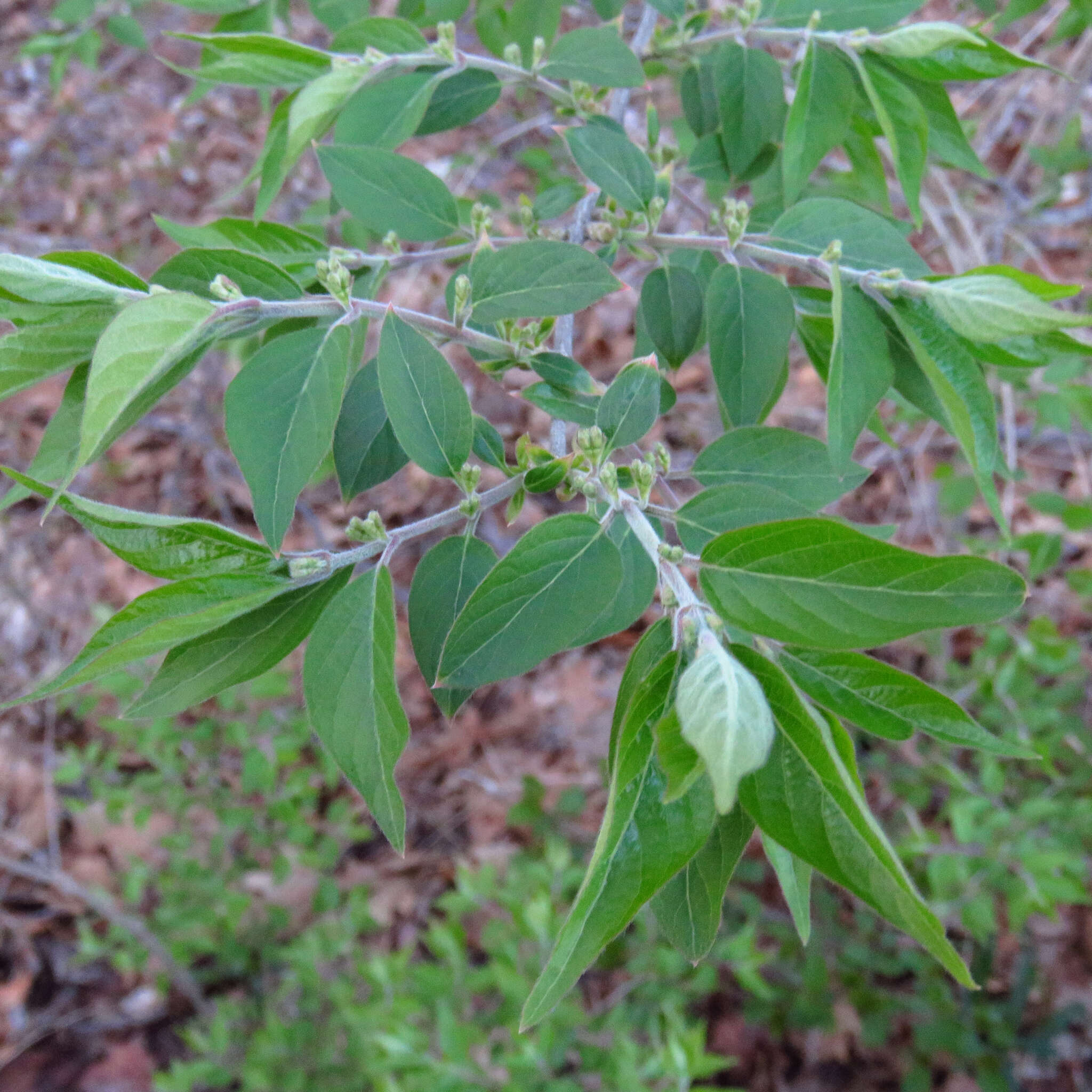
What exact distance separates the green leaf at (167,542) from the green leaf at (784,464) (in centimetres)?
47

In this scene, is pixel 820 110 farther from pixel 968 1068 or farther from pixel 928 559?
pixel 968 1068

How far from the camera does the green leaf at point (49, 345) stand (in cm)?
76

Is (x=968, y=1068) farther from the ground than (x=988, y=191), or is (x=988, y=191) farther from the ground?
(x=988, y=191)

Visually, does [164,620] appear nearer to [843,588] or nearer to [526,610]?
[526,610]

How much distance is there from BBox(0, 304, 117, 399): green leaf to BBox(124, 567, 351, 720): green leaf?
278 millimetres

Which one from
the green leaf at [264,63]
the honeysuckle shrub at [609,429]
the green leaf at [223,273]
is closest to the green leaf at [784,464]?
the honeysuckle shrub at [609,429]

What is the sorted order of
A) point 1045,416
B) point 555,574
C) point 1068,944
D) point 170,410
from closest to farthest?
1. point 555,574
2. point 1045,416
3. point 1068,944
4. point 170,410

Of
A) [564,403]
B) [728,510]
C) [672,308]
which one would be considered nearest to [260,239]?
[564,403]

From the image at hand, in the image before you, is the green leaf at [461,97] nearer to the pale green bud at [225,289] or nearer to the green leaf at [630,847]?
the pale green bud at [225,289]

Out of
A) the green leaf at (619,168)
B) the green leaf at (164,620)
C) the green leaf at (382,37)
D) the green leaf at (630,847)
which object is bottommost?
the green leaf at (630,847)

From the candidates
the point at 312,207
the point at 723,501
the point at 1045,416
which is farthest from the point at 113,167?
the point at 723,501

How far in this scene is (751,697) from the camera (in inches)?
22.8

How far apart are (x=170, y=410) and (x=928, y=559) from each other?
3832 mm

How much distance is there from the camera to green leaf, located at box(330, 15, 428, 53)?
3.44 ft
